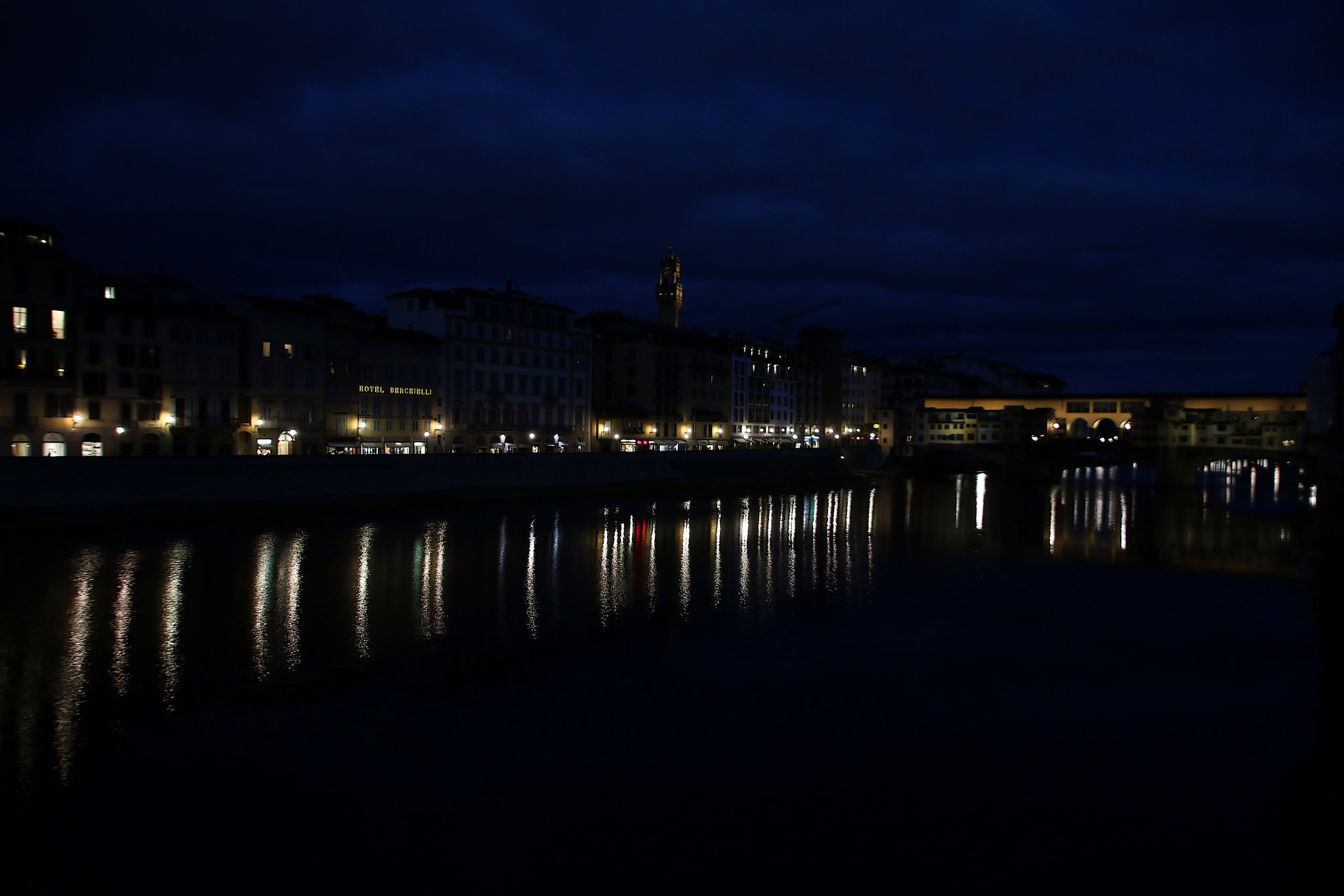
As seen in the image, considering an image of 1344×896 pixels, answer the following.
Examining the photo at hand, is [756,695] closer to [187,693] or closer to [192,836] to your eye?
[192,836]

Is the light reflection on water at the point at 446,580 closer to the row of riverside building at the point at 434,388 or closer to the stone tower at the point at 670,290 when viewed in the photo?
the row of riverside building at the point at 434,388

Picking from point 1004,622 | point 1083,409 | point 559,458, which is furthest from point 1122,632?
point 1083,409

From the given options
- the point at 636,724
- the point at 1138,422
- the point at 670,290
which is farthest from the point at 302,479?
the point at 670,290

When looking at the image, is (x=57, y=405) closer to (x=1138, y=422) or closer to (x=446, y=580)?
(x=446, y=580)

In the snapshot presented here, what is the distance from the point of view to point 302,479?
47.5m

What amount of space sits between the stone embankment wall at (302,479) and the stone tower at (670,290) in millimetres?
89227

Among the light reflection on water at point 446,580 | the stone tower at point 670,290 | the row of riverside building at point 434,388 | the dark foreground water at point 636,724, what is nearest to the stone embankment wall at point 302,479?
the light reflection on water at point 446,580

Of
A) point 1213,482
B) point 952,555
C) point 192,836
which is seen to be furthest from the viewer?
point 1213,482

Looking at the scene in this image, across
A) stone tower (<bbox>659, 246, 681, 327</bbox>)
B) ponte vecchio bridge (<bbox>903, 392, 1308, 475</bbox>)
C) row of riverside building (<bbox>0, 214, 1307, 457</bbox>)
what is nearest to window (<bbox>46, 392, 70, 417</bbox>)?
row of riverside building (<bbox>0, 214, 1307, 457</bbox>)

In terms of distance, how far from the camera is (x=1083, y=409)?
109 meters

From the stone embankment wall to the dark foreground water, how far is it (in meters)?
5.34

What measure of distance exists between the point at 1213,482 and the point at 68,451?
106549 mm

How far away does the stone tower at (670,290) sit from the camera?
161 meters

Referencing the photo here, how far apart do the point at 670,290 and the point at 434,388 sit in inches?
3904
